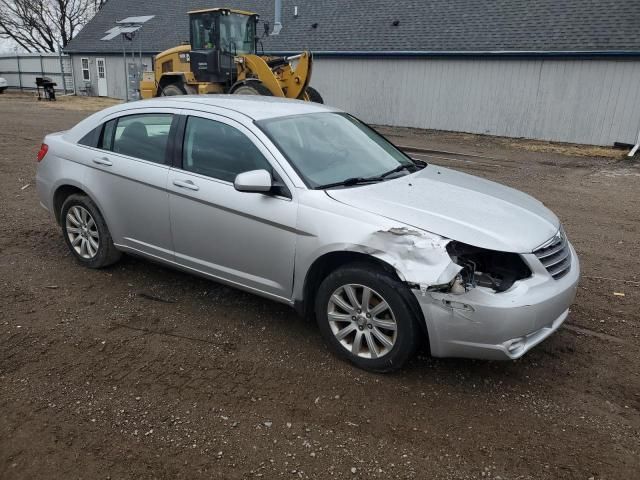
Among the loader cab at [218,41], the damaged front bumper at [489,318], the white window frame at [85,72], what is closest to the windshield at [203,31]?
the loader cab at [218,41]

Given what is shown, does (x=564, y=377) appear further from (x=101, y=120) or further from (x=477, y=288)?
(x=101, y=120)

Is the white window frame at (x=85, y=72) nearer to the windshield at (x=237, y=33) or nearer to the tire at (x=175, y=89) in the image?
the tire at (x=175, y=89)

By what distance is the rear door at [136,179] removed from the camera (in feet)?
14.1

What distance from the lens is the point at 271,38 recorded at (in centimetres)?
2459

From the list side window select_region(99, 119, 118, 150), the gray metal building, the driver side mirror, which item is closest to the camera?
the driver side mirror

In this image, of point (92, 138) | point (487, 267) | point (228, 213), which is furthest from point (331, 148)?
point (92, 138)

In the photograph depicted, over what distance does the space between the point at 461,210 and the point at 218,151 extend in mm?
1846

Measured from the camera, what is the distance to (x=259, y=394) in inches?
130

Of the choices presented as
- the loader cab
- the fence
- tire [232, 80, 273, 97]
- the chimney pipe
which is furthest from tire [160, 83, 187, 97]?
the fence

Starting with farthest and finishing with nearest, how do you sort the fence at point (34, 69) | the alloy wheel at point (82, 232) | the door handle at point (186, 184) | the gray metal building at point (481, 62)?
the fence at point (34, 69) < the gray metal building at point (481, 62) < the alloy wheel at point (82, 232) < the door handle at point (186, 184)

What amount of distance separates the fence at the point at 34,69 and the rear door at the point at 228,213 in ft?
114

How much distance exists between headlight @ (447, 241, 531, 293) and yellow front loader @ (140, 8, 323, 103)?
37.2 feet

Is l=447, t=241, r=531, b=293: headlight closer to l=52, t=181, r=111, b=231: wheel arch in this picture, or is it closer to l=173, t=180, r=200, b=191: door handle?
l=173, t=180, r=200, b=191: door handle

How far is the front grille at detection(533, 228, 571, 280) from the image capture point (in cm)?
338
